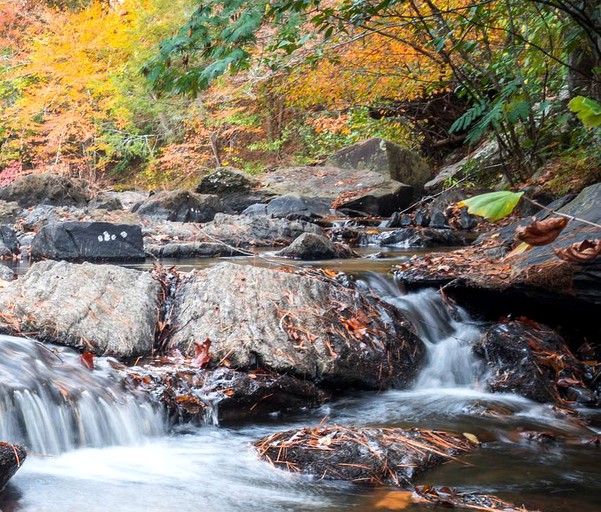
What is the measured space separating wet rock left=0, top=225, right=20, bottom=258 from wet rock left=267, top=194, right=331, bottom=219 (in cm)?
478

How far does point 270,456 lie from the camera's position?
297 cm

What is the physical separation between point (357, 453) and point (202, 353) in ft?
4.23

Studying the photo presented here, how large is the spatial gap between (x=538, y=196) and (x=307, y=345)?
202 inches

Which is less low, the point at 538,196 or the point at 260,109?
the point at 260,109

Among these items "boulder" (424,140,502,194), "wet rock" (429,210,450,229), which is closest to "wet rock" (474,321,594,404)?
"wet rock" (429,210,450,229)

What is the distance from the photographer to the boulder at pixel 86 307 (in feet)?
12.2

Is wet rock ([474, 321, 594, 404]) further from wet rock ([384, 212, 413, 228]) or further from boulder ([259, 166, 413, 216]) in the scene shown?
boulder ([259, 166, 413, 216])

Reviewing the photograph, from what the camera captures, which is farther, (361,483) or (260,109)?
(260,109)

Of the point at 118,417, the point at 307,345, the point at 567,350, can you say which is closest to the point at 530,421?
the point at 567,350

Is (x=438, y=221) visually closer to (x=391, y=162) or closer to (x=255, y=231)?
(x=255, y=231)

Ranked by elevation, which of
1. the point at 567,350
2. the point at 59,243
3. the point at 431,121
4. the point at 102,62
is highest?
the point at 102,62

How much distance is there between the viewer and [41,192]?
43.6 ft

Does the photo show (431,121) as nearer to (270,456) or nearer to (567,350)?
(567,350)

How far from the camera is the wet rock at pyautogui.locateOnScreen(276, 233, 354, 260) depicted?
288 inches
